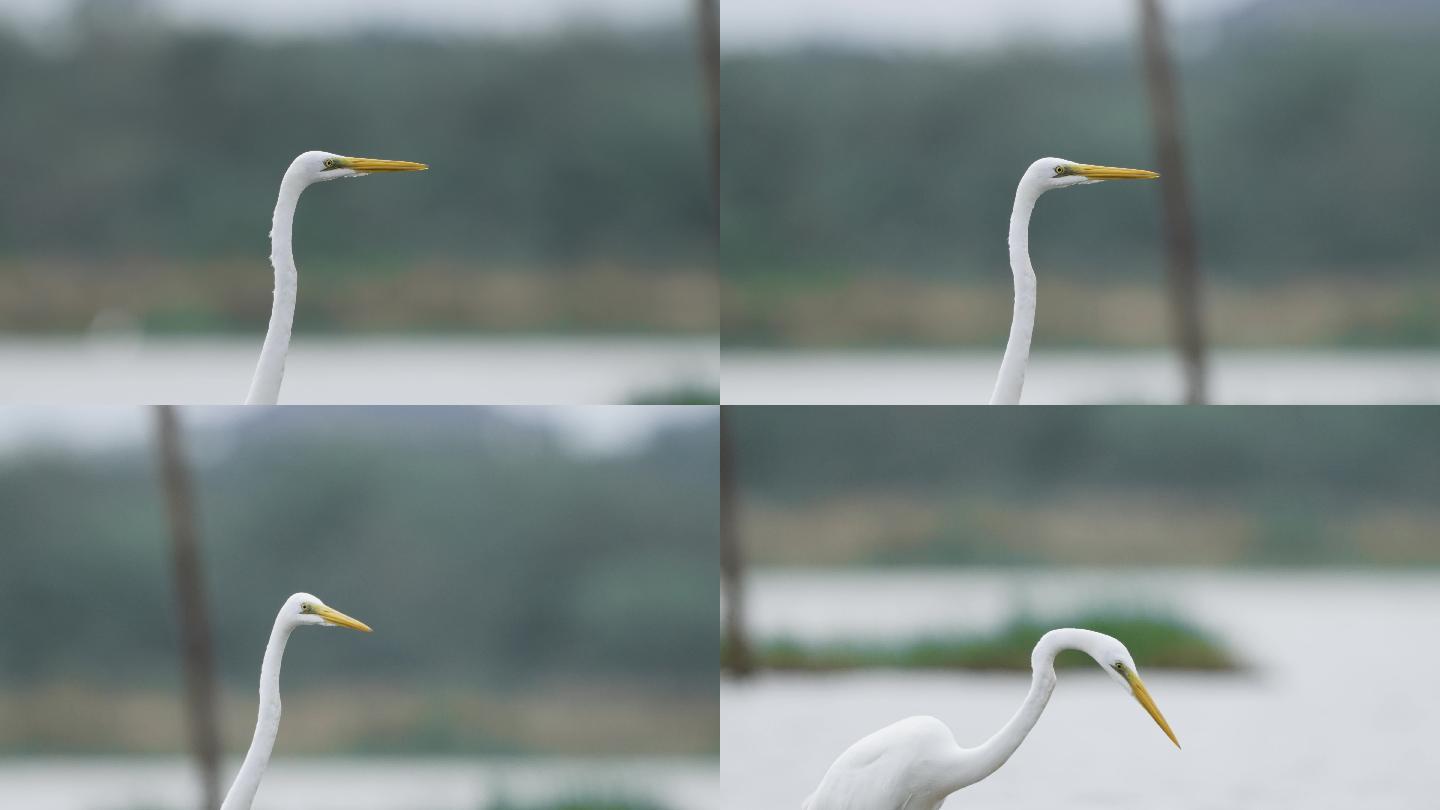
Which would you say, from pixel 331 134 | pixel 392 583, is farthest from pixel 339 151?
pixel 392 583

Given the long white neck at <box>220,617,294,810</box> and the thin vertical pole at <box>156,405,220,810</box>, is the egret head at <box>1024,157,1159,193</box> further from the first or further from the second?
the thin vertical pole at <box>156,405,220,810</box>

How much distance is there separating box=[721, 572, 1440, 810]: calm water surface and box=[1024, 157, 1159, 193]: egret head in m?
Result: 0.99

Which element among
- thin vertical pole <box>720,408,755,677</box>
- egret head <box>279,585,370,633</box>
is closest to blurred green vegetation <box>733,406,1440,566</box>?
thin vertical pole <box>720,408,755,677</box>

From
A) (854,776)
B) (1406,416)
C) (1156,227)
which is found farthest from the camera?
(1406,416)

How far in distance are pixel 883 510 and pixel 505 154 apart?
96 cm

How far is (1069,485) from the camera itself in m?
2.70

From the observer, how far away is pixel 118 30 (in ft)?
8.38

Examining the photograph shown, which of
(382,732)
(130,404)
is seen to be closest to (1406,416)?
(382,732)

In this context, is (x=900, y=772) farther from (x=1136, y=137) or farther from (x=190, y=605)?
(x=190, y=605)

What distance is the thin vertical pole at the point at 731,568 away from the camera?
2.70 meters

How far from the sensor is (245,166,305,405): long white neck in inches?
69.5

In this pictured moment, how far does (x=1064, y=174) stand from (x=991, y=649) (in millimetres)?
1095

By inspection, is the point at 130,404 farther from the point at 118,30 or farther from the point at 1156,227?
the point at 1156,227

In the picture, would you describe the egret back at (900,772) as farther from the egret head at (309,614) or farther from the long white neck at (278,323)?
the long white neck at (278,323)
